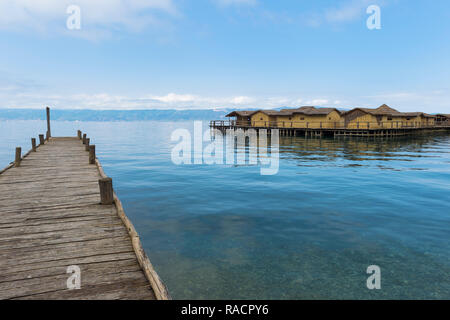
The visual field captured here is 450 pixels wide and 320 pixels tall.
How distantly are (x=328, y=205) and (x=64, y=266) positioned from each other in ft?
32.8

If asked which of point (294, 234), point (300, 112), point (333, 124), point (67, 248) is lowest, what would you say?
point (294, 234)

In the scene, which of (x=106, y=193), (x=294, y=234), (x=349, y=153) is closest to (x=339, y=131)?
(x=349, y=153)

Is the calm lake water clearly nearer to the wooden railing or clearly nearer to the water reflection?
the water reflection

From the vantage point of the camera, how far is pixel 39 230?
6.39 metres

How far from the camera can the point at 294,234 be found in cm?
895

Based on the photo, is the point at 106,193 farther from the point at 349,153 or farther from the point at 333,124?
the point at 333,124

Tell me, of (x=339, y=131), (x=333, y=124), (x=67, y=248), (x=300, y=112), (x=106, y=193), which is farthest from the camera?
(x=300, y=112)

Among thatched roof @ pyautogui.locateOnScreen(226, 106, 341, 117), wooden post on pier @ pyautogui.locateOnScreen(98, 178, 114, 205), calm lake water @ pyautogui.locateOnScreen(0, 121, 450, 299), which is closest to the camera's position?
calm lake water @ pyautogui.locateOnScreen(0, 121, 450, 299)

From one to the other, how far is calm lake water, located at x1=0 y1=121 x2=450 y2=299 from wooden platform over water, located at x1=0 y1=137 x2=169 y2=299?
1.63m

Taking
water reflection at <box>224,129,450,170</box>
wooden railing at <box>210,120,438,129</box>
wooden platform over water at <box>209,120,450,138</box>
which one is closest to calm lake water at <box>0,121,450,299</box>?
water reflection at <box>224,129,450,170</box>

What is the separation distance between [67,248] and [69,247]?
0.05 metres

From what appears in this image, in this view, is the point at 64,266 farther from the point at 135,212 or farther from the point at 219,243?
the point at 135,212

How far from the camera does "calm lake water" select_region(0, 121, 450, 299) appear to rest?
638 cm

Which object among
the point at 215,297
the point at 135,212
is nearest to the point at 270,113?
the point at 135,212
